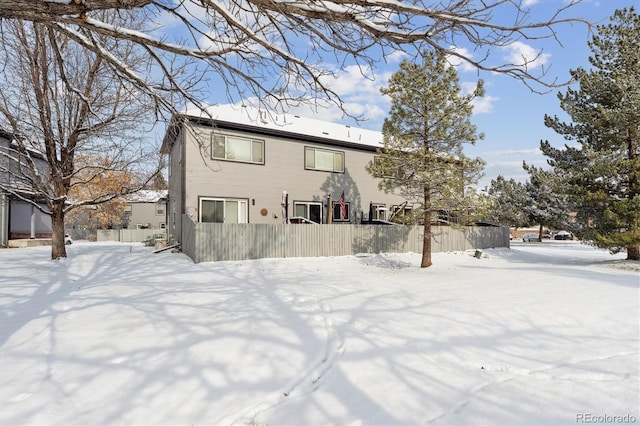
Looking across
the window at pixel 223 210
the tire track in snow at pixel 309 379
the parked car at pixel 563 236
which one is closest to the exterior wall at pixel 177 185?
the window at pixel 223 210

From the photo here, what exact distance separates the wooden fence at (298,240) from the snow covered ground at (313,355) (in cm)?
396

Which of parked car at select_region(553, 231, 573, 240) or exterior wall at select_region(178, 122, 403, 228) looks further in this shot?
parked car at select_region(553, 231, 573, 240)

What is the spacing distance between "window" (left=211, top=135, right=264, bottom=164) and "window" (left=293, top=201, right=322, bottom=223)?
2.77 m

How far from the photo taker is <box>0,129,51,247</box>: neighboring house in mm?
12039

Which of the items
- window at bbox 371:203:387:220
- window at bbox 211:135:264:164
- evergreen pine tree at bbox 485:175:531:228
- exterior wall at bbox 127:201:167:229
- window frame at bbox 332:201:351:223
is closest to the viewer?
window at bbox 211:135:264:164

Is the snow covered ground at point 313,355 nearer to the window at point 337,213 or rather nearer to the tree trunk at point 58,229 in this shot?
the tree trunk at point 58,229

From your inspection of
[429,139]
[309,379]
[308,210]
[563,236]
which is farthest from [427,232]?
[563,236]

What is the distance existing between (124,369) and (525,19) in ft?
17.8

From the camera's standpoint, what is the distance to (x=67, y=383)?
3.36 metres

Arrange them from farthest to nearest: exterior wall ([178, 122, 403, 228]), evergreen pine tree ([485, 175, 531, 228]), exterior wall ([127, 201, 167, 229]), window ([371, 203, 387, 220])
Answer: exterior wall ([127, 201, 167, 229])
evergreen pine tree ([485, 175, 531, 228])
window ([371, 203, 387, 220])
exterior wall ([178, 122, 403, 228])

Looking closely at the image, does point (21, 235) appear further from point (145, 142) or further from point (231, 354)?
point (231, 354)

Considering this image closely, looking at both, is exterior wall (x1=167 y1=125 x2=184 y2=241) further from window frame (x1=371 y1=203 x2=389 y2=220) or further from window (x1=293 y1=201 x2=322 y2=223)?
window frame (x1=371 y1=203 x2=389 y2=220)

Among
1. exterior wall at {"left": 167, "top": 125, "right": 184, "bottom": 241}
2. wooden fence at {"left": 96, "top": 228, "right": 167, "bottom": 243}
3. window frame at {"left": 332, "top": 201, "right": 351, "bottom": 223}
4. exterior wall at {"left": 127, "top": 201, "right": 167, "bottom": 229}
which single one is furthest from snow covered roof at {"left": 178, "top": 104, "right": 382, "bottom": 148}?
exterior wall at {"left": 127, "top": 201, "right": 167, "bottom": 229}

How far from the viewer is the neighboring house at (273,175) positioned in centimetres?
1448
